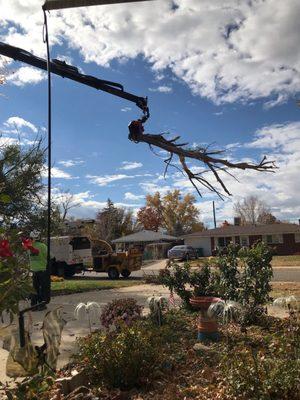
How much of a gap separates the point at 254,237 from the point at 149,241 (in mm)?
A: 11753

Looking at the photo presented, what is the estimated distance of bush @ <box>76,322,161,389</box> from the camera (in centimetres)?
512

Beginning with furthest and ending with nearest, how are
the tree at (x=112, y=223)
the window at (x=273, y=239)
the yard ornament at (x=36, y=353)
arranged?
the tree at (x=112, y=223) → the window at (x=273, y=239) → the yard ornament at (x=36, y=353)

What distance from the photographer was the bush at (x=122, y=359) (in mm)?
5125

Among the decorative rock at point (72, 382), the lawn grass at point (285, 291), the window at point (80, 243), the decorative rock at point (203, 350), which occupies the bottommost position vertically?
the decorative rock at point (72, 382)

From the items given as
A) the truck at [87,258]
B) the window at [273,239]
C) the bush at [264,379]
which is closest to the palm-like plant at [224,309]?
the bush at [264,379]

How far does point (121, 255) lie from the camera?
28484 mm

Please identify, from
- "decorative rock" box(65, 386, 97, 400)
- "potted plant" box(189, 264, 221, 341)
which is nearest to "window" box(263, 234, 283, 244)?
"potted plant" box(189, 264, 221, 341)

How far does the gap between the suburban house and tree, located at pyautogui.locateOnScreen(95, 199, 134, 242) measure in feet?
38.3

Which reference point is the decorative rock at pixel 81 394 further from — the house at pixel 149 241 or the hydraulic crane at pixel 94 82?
the house at pixel 149 241

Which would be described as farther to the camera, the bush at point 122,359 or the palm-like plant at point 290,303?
the palm-like plant at point 290,303

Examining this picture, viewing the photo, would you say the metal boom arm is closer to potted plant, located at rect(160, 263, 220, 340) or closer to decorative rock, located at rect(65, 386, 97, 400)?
decorative rock, located at rect(65, 386, 97, 400)

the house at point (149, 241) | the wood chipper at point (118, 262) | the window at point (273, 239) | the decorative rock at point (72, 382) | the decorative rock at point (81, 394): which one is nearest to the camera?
the decorative rock at point (81, 394)

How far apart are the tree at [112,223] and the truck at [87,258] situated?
109 feet

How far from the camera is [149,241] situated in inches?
2222
